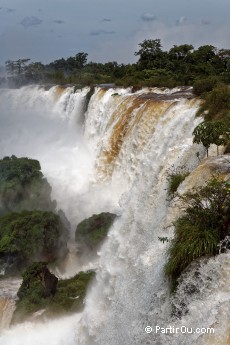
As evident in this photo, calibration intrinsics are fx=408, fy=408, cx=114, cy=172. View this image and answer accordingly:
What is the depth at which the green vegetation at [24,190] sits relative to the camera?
20.1 metres

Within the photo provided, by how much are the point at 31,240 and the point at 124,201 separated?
195 inches

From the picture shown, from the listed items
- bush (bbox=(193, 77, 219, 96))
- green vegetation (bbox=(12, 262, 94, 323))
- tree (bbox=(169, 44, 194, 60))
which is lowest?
green vegetation (bbox=(12, 262, 94, 323))

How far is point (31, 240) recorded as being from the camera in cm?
1596

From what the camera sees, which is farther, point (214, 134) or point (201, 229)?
point (214, 134)

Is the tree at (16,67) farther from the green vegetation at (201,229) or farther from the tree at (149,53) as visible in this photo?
the green vegetation at (201,229)

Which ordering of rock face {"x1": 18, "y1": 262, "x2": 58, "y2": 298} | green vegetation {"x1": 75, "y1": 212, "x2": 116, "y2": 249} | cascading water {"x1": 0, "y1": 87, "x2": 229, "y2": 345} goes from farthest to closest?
green vegetation {"x1": 75, "y1": 212, "x2": 116, "y2": 249}
rock face {"x1": 18, "y1": 262, "x2": 58, "y2": 298}
cascading water {"x1": 0, "y1": 87, "x2": 229, "y2": 345}

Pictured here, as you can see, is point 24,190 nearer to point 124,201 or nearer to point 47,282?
point 47,282

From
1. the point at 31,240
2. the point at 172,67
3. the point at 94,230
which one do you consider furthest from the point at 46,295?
the point at 172,67

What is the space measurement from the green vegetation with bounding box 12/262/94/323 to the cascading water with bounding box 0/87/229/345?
42 cm

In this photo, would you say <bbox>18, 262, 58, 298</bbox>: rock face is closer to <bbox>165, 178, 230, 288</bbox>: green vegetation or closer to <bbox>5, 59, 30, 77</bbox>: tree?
<bbox>165, 178, 230, 288</bbox>: green vegetation

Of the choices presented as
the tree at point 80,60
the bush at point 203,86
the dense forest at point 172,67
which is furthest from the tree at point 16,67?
the bush at point 203,86

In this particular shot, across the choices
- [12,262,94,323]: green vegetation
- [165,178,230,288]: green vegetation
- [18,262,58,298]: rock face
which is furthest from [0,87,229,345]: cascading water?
[18,262,58,298]: rock face

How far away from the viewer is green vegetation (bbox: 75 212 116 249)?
1565 cm

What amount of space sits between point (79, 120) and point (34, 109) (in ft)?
39.8
